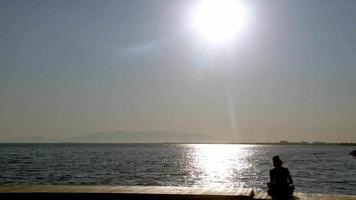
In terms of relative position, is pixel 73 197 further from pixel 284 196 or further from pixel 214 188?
pixel 284 196

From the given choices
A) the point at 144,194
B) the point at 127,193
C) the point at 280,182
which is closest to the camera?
the point at 280,182

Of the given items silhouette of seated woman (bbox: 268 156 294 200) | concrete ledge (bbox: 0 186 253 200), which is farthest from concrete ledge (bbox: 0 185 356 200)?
silhouette of seated woman (bbox: 268 156 294 200)

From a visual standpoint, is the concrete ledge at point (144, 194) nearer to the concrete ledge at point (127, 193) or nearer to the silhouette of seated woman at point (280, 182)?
the concrete ledge at point (127, 193)

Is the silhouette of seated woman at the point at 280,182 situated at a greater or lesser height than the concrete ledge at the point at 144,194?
greater

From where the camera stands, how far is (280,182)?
16094 mm

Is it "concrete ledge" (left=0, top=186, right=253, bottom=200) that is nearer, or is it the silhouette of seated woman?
the silhouette of seated woman

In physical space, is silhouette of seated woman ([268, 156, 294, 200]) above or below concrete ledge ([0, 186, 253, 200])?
above

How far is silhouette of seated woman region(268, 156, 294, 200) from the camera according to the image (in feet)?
52.6

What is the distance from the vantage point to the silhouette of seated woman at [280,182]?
16036 millimetres

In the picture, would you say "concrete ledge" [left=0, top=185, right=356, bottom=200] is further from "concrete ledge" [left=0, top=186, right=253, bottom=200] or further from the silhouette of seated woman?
the silhouette of seated woman

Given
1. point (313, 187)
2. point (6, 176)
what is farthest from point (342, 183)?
point (6, 176)

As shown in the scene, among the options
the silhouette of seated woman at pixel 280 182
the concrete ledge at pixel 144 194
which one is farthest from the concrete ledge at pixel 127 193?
the silhouette of seated woman at pixel 280 182

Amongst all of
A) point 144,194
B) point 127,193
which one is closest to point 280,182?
point 144,194

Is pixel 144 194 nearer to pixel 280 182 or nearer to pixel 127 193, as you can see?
pixel 127 193
